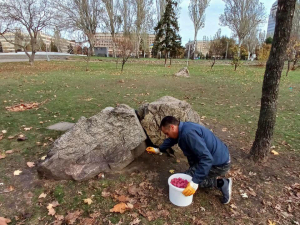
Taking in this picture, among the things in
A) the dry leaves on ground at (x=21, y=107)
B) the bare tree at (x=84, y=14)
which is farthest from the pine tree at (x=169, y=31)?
the dry leaves on ground at (x=21, y=107)

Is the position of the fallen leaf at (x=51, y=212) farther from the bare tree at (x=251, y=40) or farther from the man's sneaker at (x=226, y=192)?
the bare tree at (x=251, y=40)

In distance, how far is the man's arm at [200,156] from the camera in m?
2.37

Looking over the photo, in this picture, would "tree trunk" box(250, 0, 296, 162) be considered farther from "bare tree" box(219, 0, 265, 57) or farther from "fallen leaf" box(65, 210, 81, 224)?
"bare tree" box(219, 0, 265, 57)

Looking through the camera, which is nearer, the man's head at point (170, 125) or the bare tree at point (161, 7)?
the man's head at point (170, 125)

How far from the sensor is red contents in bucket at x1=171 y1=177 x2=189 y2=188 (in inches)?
102

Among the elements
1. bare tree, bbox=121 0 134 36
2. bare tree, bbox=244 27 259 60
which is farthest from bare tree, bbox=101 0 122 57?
bare tree, bbox=244 27 259 60

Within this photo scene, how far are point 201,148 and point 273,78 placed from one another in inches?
65.9

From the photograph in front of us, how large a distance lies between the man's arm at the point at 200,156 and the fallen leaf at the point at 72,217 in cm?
137

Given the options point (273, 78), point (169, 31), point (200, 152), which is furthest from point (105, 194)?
point (169, 31)

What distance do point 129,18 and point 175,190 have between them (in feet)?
125

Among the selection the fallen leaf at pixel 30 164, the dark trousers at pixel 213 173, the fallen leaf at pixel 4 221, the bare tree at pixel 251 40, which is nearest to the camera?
the fallen leaf at pixel 4 221

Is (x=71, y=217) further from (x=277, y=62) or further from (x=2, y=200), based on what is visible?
(x=277, y=62)

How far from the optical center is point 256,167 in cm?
338

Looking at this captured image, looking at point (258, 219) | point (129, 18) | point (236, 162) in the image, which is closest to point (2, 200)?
point (258, 219)
